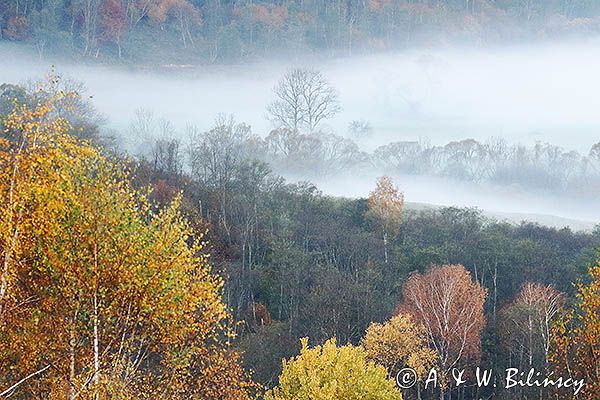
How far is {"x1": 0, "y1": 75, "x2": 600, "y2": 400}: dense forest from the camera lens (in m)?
14.0

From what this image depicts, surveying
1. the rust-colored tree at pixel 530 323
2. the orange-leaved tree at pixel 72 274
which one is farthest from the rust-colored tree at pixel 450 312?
the orange-leaved tree at pixel 72 274

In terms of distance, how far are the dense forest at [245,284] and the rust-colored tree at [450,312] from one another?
7.9 inches

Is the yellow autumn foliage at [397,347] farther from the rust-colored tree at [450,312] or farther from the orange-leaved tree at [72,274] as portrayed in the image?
the orange-leaved tree at [72,274]

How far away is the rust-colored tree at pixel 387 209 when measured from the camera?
63250 millimetres

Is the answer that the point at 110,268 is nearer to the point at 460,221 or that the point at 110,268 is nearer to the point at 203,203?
the point at 203,203

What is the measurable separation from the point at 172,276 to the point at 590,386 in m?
13.2

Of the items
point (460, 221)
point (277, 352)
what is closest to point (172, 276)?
point (277, 352)

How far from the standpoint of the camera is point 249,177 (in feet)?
210

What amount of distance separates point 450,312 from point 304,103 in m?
85.1

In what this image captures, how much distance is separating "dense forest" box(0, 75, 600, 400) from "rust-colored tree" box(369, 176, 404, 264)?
0.70ft

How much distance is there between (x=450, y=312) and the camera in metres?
40.8

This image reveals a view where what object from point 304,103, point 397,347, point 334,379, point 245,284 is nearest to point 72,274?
point 334,379
